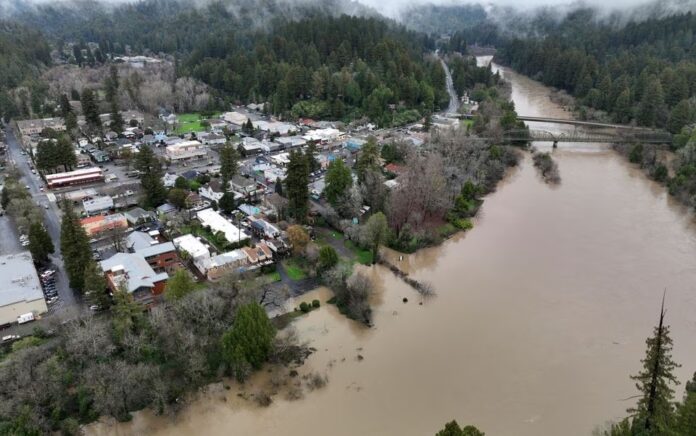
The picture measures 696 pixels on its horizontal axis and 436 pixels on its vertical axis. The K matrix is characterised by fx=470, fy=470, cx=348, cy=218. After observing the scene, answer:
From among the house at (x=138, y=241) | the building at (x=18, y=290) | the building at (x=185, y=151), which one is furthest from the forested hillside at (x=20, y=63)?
the building at (x=18, y=290)

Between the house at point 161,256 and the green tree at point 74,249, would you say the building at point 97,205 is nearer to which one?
the house at point 161,256

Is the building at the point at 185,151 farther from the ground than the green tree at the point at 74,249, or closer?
closer

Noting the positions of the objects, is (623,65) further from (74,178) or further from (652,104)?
(74,178)

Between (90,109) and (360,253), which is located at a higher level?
(90,109)

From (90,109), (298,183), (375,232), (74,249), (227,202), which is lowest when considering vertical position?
(227,202)

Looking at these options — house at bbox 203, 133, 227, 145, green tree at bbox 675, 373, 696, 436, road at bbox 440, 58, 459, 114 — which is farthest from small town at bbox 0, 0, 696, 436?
road at bbox 440, 58, 459, 114

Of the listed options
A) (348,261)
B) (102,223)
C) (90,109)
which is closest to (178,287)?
(348,261)
